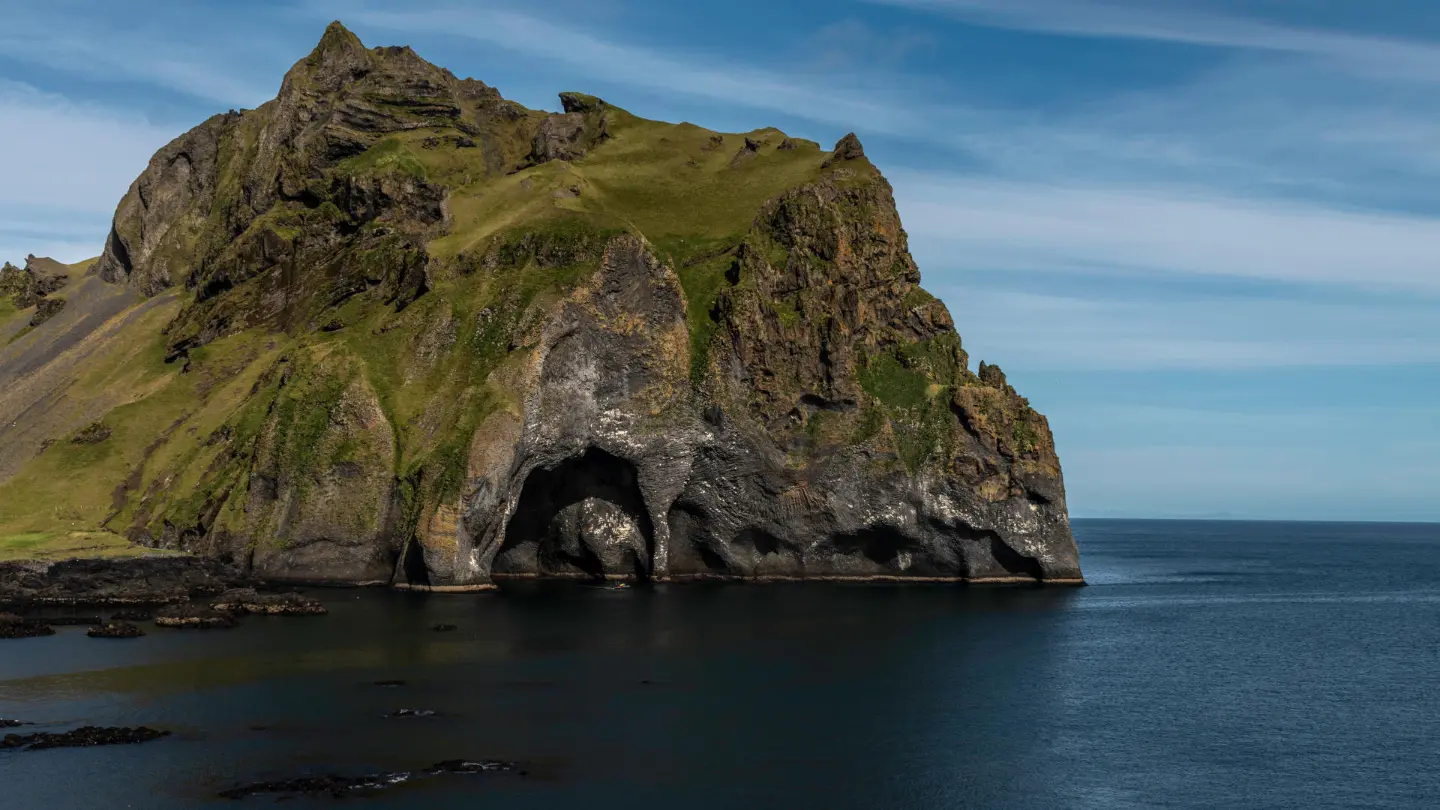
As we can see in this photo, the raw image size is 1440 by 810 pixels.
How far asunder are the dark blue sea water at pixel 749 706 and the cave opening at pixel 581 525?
19359 millimetres

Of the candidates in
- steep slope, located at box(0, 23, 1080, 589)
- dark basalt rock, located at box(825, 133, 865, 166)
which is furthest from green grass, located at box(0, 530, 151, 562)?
dark basalt rock, located at box(825, 133, 865, 166)

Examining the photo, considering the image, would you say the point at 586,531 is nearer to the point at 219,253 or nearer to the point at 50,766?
the point at 50,766

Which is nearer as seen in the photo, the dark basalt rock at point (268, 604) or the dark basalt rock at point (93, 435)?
the dark basalt rock at point (268, 604)

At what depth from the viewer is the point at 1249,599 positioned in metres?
131

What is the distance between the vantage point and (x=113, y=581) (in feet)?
349

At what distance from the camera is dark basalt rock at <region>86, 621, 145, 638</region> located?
82375 millimetres

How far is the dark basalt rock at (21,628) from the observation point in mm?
82812

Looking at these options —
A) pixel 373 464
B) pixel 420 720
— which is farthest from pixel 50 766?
pixel 373 464

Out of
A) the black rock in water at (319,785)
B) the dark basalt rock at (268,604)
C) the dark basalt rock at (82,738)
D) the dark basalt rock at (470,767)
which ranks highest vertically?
the dark basalt rock at (268,604)

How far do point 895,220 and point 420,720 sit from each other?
10294cm

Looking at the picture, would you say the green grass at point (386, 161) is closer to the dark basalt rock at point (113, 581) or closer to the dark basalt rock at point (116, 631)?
the dark basalt rock at point (113, 581)

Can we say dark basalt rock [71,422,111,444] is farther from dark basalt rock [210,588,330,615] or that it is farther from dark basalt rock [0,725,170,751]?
dark basalt rock [0,725,170,751]

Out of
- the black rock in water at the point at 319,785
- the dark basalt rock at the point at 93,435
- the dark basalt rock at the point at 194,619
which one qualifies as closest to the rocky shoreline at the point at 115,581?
the dark basalt rock at the point at 194,619

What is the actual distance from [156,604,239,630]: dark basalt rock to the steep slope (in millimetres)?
22118
